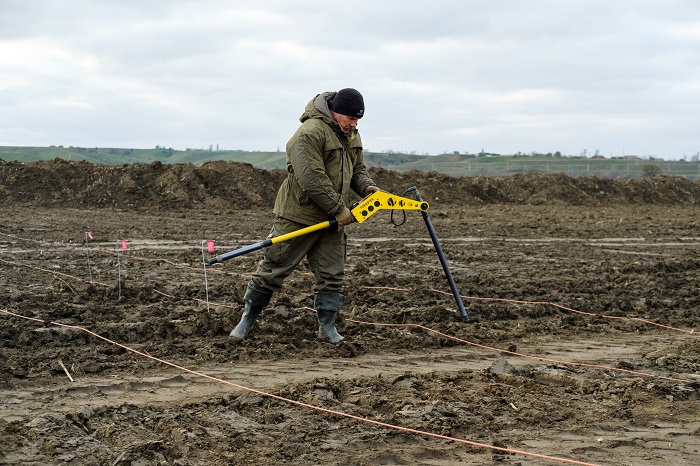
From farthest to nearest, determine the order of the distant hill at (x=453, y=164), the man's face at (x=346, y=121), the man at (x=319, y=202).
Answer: the distant hill at (x=453, y=164) < the man's face at (x=346, y=121) < the man at (x=319, y=202)

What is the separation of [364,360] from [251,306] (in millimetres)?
1203

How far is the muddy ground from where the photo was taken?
5090mm

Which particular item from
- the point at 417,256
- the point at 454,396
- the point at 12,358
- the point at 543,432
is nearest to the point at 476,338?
the point at 454,396

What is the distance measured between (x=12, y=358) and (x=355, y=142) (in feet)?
11.6

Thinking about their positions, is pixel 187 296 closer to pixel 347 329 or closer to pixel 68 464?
pixel 347 329

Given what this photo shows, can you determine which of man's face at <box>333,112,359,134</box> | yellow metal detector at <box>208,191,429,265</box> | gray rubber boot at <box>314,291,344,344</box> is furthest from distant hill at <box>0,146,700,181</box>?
man's face at <box>333,112,359,134</box>

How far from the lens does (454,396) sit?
607 cm

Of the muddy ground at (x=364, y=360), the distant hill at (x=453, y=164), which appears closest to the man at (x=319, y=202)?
the muddy ground at (x=364, y=360)

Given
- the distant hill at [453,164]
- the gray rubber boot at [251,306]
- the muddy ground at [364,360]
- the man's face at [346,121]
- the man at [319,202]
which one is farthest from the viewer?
the distant hill at [453,164]

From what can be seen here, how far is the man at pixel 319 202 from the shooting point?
288 inches

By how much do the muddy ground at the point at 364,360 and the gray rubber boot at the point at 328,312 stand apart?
0.17 meters

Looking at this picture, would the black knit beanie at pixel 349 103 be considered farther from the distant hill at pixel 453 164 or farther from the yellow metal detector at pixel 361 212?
the distant hill at pixel 453 164

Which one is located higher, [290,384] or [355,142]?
[355,142]

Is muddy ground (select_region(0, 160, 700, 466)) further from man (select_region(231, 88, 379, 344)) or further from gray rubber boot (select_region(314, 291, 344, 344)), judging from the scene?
man (select_region(231, 88, 379, 344))
